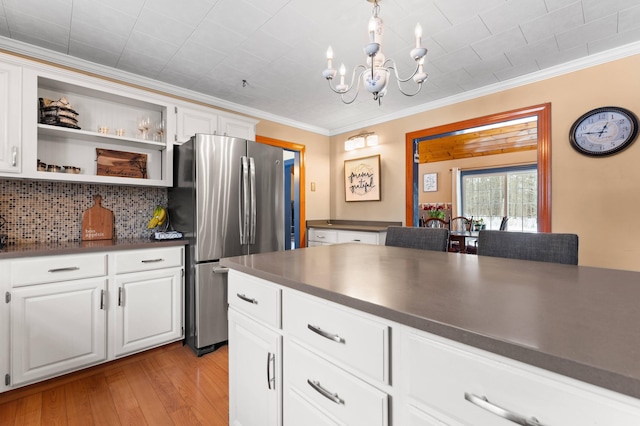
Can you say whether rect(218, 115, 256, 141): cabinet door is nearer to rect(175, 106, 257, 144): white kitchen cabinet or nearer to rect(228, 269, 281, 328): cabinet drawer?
rect(175, 106, 257, 144): white kitchen cabinet

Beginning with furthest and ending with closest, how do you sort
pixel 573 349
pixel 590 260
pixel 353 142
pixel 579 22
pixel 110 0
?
1. pixel 353 142
2. pixel 590 260
3. pixel 579 22
4. pixel 110 0
5. pixel 573 349

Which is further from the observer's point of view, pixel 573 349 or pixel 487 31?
pixel 487 31

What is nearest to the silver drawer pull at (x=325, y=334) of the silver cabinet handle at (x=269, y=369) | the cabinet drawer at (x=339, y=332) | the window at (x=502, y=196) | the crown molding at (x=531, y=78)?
the cabinet drawer at (x=339, y=332)

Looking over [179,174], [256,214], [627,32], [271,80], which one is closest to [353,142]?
[271,80]

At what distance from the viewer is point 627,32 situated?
6.89 ft

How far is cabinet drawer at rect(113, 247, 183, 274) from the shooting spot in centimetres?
216

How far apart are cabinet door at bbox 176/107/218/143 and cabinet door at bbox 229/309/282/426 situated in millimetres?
2010

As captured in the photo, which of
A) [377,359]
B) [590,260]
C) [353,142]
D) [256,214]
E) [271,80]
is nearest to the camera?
[377,359]

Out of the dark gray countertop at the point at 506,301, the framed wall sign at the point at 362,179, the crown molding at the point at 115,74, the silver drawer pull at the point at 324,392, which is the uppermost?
the crown molding at the point at 115,74

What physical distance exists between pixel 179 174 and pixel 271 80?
4.22ft

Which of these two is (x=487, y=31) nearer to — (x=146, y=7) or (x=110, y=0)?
(x=146, y=7)

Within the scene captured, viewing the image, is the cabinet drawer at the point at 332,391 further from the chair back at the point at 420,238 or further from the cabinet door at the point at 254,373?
the chair back at the point at 420,238

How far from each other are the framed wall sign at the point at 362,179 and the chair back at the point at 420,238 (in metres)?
2.07

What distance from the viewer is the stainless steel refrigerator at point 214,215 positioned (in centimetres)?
236
